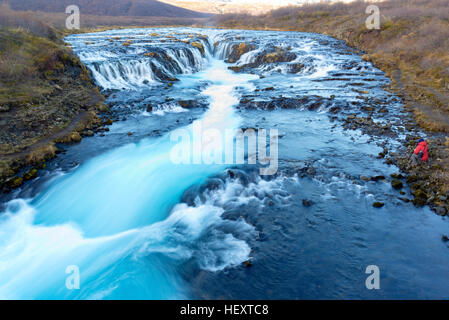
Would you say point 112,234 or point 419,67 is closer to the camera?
point 112,234

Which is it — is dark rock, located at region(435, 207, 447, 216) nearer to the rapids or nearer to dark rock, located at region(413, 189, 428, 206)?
the rapids

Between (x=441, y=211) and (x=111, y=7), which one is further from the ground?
(x=111, y=7)

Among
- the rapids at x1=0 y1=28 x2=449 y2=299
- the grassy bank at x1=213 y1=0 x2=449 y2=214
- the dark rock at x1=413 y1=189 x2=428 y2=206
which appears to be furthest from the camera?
the grassy bank at x1=213 y1=0 x2=449 y2=214

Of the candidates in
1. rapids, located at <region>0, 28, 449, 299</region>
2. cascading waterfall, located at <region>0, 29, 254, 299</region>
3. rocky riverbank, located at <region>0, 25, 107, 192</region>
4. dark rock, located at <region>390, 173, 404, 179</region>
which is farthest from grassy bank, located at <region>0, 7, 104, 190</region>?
dark rock, located at <region>390, 173, 404, 179</region>

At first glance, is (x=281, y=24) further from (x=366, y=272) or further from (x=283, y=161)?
(x=366, y=272)

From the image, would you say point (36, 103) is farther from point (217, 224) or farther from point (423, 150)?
point (423, 150)

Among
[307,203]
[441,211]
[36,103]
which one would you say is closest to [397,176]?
[441,211]
